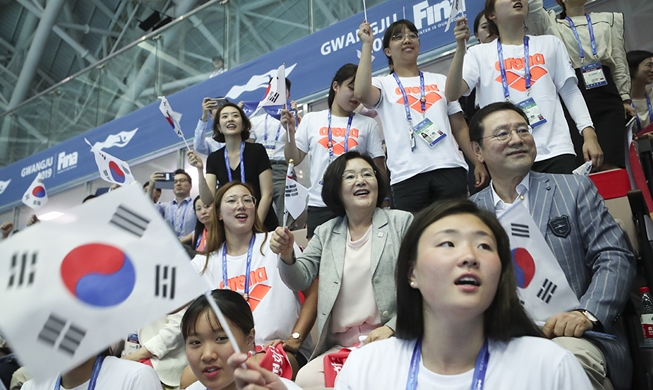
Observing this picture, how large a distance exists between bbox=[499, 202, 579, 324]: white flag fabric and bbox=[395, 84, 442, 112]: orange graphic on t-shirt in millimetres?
1549

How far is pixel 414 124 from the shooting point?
3.19 metres

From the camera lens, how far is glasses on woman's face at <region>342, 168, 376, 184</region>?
2.70m

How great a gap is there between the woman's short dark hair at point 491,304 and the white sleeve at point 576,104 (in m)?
1.68

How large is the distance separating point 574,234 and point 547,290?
355mm

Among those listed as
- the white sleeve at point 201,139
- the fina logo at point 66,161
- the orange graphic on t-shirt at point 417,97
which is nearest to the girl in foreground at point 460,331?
the orange graphic on t-shirt at point 417,97

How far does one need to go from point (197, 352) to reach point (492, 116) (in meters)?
1.38

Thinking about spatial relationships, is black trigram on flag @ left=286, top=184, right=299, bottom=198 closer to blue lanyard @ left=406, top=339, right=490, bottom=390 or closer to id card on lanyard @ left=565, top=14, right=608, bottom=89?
id card on lanyard @ left=565, top=14, right=608, bottom=89

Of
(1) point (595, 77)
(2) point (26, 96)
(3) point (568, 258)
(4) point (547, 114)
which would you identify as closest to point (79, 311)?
(3) point (568, 258)

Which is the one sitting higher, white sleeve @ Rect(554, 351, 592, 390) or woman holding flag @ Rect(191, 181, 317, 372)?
woman holding flag @ Rect(191, 181, 317, 372)

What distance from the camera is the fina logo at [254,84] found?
6571 mm

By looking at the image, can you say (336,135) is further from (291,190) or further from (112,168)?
(112,168)

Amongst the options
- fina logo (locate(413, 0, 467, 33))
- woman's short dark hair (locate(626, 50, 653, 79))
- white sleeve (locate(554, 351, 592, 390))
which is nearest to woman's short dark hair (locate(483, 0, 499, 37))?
woman's short dark hair (locate(626, 50, 653, 79))

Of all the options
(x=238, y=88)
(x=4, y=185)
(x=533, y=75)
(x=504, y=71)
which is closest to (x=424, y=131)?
(x=504, y=71)

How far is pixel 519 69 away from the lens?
3.05 m
